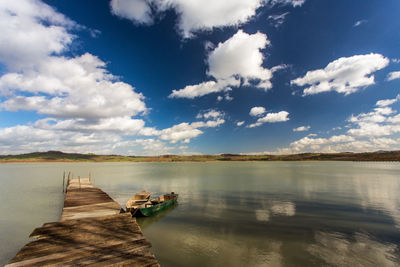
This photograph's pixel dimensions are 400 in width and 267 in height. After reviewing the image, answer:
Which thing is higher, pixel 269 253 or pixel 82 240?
pixel 82 240

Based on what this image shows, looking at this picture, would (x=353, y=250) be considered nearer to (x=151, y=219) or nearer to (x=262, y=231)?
(x=262, y=231)

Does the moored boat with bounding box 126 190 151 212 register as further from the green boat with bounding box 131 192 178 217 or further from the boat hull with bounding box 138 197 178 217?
the boat hull with bounding box 138 197 178 217

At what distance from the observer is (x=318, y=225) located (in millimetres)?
19016

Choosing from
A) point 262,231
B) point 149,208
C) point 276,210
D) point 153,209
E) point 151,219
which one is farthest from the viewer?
point 276,210

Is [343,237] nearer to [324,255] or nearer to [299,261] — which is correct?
[324,255]

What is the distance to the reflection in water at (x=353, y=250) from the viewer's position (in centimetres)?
1238

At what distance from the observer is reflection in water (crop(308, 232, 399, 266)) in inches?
487

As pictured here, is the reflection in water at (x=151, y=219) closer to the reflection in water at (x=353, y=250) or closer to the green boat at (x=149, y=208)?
the green boat at (x=149, y=208)

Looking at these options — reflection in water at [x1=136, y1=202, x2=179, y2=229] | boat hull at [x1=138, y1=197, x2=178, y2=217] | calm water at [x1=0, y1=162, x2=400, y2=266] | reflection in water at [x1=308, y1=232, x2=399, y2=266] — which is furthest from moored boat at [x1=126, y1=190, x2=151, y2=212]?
reflection in water at [x1=308, y1=232, x2=399, y2=266]

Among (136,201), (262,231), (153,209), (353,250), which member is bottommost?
(353,250)

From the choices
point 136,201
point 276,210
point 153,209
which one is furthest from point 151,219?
point 276,210

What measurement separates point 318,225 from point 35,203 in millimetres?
39130

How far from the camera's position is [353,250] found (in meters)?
13.9

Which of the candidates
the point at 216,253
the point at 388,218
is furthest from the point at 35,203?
the point at 388,218
